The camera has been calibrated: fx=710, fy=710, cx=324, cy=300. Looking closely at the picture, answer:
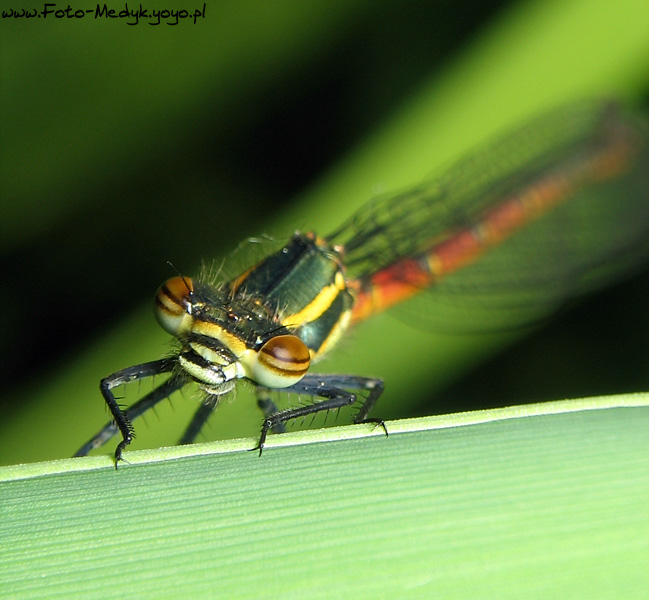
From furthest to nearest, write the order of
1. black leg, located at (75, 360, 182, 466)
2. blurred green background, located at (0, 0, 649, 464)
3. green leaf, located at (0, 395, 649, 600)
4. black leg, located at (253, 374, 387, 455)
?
1. blurred green background, located at (0, 0, 649, 464)
2. black leg, located at (253, 374, 387, 455)
3. black leg, located at (75, 360, 182, 466)
4. green leaf, located at (0, 395, 649, 600)

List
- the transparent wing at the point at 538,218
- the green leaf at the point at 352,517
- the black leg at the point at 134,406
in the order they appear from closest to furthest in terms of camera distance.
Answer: the green leaf at the point at 352,517 → the black leg at the point at 134,406 → the transparent wing at the point at 538,218

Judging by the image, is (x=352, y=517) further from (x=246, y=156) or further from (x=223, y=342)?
(x=246, y=156)

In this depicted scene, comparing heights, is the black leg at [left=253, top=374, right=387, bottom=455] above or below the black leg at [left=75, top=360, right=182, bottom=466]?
below

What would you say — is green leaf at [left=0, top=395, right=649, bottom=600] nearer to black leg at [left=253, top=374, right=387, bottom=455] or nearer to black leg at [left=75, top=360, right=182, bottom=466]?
black leg at [left=75, top=360, right=182, bottom=466]

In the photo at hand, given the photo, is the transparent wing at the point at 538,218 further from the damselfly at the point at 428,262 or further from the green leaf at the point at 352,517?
the green leaf at the point at 352,517

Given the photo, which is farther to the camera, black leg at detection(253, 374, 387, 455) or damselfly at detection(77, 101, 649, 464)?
black leg at detection(253, 374, 387, 455)

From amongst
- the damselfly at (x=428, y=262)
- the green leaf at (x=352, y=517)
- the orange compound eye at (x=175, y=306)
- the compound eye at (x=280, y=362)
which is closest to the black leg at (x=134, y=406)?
the damselfly at (x=428, y=262)

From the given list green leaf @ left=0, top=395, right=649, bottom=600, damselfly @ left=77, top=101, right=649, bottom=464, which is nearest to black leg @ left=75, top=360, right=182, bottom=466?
damselfly @ left=77, top=101, right=649, bottom=464
